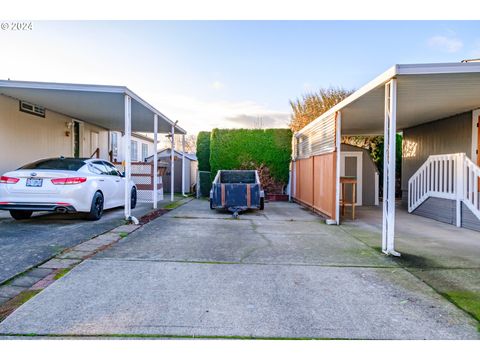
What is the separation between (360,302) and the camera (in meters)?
2.88

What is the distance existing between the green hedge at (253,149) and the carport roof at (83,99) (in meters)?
3.67

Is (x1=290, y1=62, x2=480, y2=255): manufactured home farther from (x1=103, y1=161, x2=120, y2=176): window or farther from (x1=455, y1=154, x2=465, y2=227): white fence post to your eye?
(x1=103, y1=161, x2=120, y2=176): window

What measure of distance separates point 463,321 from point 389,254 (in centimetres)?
209

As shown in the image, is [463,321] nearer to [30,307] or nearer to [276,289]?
[276,289]

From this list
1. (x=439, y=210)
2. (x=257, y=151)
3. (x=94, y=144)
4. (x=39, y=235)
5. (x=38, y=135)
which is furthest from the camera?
(x=257, y=151)

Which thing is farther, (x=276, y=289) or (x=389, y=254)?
(x=389, y=254)

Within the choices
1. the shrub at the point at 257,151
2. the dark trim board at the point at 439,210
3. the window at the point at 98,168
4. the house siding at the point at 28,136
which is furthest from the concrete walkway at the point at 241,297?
the shrub at the point at 257,151

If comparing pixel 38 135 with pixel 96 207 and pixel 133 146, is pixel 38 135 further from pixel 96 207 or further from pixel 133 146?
pixel 133 146

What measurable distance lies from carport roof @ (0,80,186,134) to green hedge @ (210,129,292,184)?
3670 mm

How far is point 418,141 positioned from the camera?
1091 cm

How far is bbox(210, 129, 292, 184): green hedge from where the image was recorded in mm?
14453

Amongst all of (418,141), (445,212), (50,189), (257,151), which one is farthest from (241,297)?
(257,151)

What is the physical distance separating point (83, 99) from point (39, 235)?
3823mm

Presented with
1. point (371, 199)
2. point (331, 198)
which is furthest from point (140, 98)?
point (371, 199)
